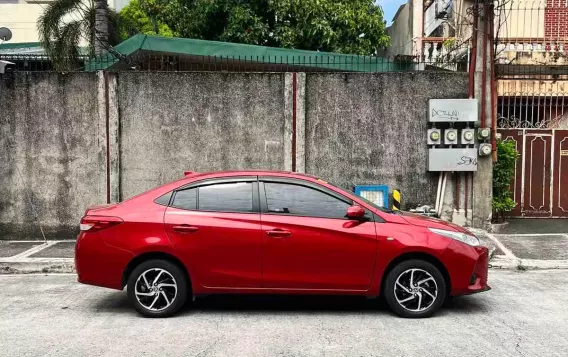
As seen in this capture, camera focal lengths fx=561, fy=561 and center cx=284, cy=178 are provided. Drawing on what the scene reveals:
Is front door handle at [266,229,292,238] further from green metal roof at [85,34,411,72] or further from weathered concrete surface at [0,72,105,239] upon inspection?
green metal roof at [85,34,411,72]

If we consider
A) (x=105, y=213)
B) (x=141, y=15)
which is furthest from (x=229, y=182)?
(x=141, y=15)

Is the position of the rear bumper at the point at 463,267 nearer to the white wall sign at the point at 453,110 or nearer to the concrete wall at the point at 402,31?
the white wall sign at the point at 453,110

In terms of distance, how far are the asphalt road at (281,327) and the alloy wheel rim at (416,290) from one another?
0.18 meters

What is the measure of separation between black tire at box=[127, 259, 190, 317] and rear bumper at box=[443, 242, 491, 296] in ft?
8.90

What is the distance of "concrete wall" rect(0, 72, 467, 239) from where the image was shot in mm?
10133

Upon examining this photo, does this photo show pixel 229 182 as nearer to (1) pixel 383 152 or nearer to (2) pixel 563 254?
(1) pixel 383 152

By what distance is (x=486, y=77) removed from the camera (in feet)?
33.2

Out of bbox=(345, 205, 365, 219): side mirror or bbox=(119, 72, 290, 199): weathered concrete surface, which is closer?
bbox=(345, 205, 365, 219): side mirror

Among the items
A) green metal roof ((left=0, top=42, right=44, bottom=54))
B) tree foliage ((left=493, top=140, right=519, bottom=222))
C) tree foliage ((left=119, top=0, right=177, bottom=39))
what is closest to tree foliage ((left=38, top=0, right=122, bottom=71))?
green metal roof ((left=0, top=42, right=44, bottom=54))

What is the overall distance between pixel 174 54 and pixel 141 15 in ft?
34.9

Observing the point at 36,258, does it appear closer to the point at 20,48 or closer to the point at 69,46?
the point at 69,46

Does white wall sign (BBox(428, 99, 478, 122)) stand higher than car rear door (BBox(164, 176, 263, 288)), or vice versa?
white wall sign (BBox(428, 99, 478, 122))

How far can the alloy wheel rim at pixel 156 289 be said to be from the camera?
5754mm

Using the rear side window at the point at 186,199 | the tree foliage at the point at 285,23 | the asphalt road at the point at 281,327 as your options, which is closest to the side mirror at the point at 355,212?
the asphalt road at the point at 281,327
